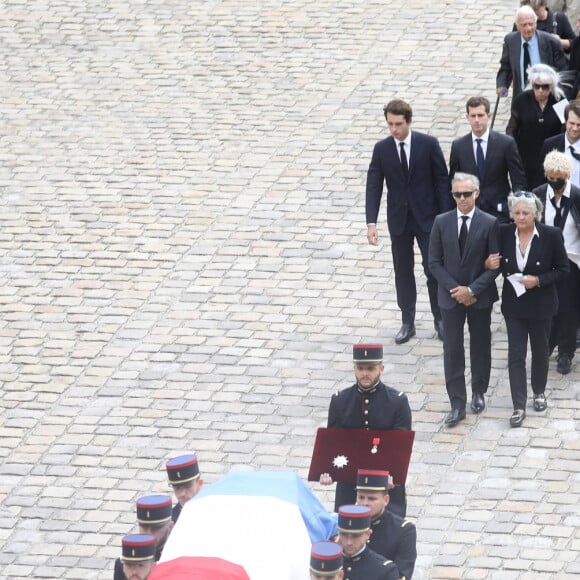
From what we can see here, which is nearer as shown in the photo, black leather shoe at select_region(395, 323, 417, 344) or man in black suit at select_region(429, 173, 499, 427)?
man in black suit at select_region(429, 173, 499, 427)

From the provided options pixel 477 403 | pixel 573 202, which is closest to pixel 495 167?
pixel 573 202

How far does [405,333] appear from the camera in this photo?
1281 centimetres

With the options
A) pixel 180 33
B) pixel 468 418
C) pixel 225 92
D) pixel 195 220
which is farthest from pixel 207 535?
pixel 180 33

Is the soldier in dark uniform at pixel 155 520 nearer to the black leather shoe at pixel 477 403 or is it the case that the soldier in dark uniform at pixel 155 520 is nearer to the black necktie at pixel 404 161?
the black leather shoe at pixel 477 403

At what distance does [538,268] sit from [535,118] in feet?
7.58

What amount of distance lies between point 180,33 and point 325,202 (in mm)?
5849

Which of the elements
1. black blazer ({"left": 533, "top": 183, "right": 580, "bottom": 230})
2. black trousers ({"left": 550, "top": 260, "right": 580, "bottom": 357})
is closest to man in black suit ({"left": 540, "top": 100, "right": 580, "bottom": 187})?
black blazer ({"left": 533, "top": 183, "right": 580, "bottom": 230})

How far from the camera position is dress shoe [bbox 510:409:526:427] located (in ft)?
37.4

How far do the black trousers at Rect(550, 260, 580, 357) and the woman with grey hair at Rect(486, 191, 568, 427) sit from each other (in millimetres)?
642

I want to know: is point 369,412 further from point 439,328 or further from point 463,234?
point 439,328

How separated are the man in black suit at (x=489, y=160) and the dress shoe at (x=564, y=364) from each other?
1202 millimetres

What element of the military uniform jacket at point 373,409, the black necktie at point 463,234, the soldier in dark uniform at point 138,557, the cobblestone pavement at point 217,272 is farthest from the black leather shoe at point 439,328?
the soldier in dark uniform at point 138,557

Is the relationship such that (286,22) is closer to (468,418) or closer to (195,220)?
(195,220)

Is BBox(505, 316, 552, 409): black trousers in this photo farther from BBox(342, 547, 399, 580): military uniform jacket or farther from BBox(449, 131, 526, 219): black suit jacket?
BBox(342, 547, 399, 580): military uniform jacket
